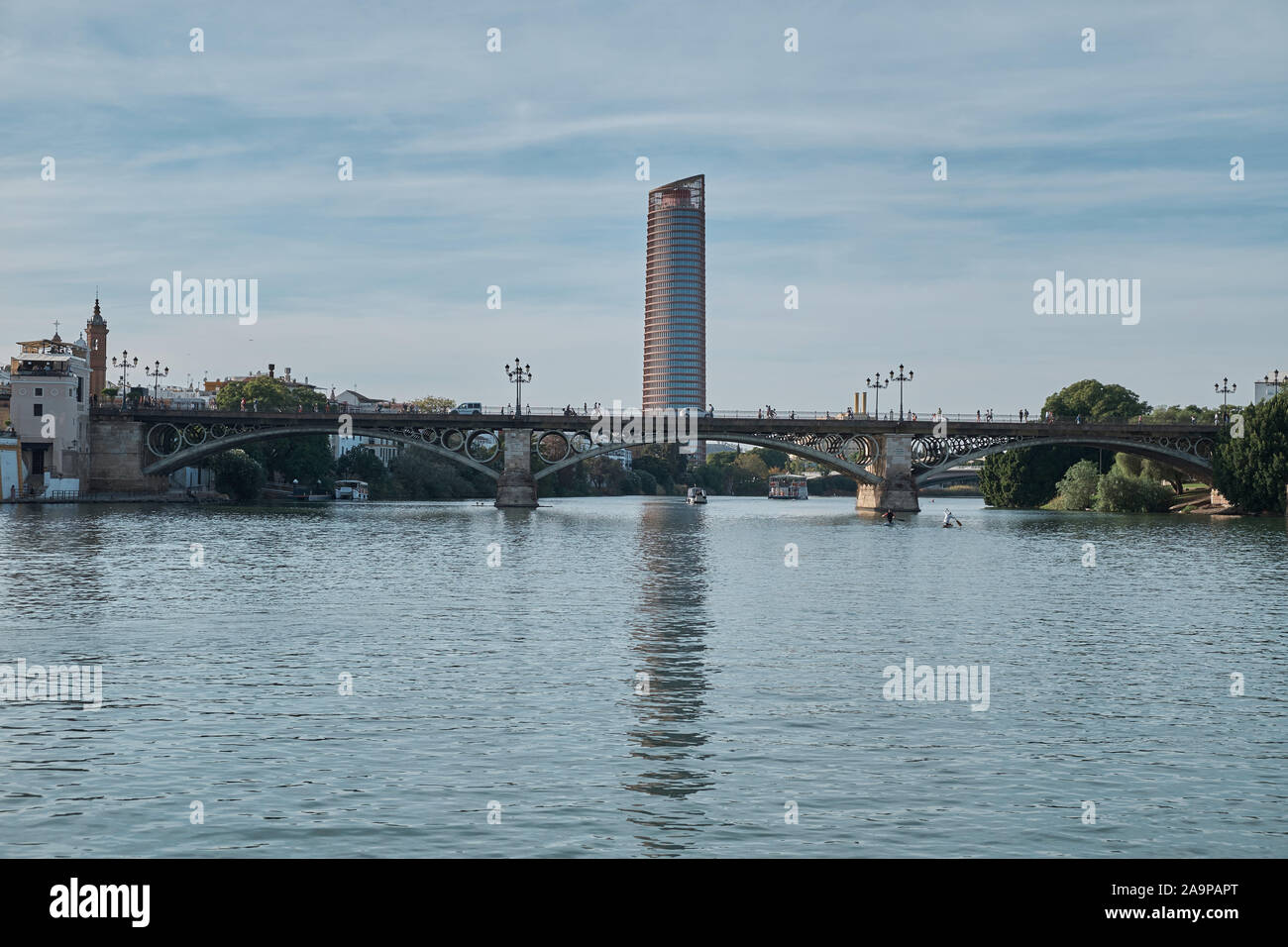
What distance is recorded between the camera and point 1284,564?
55844 mm

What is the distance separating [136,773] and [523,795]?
5200 millimetres

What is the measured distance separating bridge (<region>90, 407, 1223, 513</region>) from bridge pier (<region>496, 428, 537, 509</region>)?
100 millimetres

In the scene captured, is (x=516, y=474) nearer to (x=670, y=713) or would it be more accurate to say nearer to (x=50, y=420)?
(x=50, y=420)

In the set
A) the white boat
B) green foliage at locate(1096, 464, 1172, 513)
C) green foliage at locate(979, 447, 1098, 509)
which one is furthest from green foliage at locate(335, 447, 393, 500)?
green foliage at locate(1096, 464, 1172, 513)

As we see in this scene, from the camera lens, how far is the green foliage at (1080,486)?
427 feet

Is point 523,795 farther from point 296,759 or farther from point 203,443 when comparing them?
point 203,443

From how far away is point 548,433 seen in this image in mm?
126562

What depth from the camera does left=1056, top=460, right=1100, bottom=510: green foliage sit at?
13012cm

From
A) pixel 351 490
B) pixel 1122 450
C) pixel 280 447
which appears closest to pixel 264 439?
pixel 280 447

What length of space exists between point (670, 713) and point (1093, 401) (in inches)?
6007

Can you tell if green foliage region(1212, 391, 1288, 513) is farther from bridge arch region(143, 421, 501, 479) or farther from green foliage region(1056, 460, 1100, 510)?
bridge arch region(143, 421, 501, 479)

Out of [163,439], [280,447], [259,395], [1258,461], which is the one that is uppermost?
[259,395]

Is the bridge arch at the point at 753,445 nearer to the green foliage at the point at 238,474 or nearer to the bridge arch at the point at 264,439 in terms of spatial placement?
the bridge arch at the point at 264,439
